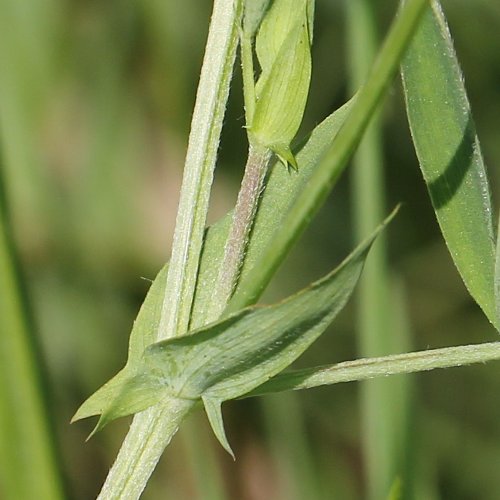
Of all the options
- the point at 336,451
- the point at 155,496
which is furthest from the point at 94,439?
the point at 336,451

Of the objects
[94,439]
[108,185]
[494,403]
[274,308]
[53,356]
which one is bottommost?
[494,403]

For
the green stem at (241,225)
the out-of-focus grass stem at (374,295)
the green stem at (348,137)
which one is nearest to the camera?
the green stem at (348,137)

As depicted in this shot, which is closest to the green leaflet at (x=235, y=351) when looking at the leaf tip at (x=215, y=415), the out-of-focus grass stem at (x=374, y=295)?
the leaf tip at (x=215, y=415)

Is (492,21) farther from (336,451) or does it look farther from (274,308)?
(274,308)

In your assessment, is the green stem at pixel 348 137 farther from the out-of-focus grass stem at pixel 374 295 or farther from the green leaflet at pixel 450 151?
the out-of-focus grass stem at pixel 374 295

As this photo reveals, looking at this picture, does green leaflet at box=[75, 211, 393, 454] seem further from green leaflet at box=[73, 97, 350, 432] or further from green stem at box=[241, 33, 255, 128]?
green stem at box=[241, 33, 255, 128]

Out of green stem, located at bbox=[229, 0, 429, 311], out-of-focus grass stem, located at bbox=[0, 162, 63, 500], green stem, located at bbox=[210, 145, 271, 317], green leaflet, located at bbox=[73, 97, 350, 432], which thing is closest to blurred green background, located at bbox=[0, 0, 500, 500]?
out-of-focus grass stem, located at bbox=[0, 162, 63, 500]
